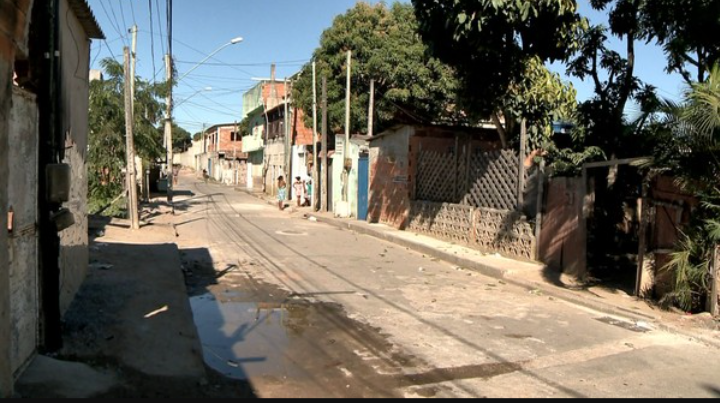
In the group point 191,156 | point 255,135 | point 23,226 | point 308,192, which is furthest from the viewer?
point 191,156

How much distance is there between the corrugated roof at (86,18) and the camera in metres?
6.53

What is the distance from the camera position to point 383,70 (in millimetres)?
25297

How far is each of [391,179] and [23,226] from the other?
600 inches

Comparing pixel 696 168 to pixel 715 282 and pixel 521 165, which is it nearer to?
pixel 715 282

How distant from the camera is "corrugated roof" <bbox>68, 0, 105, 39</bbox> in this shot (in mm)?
6527

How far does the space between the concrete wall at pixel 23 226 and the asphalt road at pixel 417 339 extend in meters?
1.69

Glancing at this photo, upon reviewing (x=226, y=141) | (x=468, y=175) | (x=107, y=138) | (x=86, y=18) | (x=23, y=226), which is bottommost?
(x=23, y=226)

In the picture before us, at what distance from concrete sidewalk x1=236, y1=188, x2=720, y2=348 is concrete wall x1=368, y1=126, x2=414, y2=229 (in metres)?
1.67

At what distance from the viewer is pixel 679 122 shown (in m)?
7.35

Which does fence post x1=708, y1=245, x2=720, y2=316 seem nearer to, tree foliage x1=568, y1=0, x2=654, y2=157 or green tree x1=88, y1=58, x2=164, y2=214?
tree foliage x1=568, y1=0, x2=654, y2=157

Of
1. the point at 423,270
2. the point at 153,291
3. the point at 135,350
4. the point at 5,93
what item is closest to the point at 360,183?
the point at 423,270

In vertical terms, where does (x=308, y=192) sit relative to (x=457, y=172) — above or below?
below

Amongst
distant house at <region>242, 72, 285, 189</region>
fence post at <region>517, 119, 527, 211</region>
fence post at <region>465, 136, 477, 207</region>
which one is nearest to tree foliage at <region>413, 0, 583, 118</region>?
fence post at <region>517, 119, 527, 211</region>

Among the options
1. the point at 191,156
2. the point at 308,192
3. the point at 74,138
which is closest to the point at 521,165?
the point at 74,138
